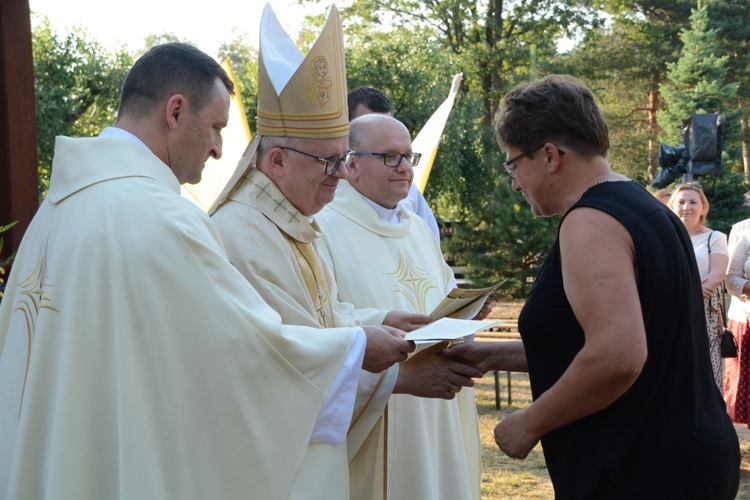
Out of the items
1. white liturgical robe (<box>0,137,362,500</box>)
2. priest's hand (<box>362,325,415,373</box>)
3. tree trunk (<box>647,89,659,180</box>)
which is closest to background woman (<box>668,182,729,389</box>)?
priest's hand (<box>362,325,415,373</box>)

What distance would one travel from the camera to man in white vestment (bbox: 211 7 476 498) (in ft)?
9.49

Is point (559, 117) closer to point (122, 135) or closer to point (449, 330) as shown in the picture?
point (449, 330)

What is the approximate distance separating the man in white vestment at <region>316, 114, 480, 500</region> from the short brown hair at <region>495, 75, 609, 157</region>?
4.93ft

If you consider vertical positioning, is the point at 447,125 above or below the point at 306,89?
above

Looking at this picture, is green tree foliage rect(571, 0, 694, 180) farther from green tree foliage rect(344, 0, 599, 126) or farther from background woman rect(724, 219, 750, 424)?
background woman rect(724, 219, 750, 424)

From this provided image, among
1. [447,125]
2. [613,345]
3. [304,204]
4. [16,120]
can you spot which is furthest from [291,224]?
[447,125]

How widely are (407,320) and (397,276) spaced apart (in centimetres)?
72

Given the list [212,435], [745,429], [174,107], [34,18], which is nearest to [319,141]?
[174,107]

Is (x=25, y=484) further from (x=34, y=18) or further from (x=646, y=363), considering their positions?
(x=34, y=18)

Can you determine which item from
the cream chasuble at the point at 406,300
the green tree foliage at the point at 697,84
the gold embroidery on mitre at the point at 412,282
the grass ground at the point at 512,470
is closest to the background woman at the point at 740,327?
the grass ground at the point at 512,470

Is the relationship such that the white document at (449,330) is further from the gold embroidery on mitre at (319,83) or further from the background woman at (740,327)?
the background woman at (740,327)

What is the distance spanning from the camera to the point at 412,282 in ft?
12.9

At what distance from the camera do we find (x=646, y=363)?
2.18 m

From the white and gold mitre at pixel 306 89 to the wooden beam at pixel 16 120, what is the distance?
2401mm
